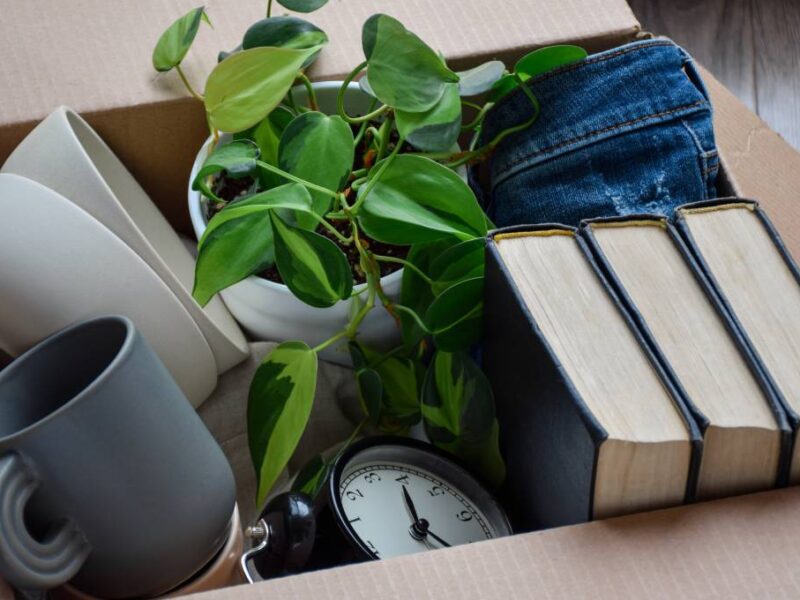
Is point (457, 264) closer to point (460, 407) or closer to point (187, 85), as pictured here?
point (460, 407)

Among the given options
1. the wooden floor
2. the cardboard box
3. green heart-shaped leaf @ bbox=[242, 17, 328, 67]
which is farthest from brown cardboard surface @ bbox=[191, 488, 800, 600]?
the wooden floor

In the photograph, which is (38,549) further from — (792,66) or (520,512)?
(792,66)

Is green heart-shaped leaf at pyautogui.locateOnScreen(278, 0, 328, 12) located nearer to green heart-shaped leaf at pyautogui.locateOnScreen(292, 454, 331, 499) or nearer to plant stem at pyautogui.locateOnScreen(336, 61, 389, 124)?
plant stem at pyautogui.locateOnScreen(336, 61, 389, 124)

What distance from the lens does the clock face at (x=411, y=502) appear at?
509mm

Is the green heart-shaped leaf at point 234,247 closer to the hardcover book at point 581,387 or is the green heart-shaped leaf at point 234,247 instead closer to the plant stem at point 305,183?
the plant stem at point 305,183

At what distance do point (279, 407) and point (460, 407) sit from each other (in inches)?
3.8

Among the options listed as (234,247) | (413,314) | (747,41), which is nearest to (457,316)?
(413,314)

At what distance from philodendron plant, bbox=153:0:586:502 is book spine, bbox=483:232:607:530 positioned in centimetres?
1

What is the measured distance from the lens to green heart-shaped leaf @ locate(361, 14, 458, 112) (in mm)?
506

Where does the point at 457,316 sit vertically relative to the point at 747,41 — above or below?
above

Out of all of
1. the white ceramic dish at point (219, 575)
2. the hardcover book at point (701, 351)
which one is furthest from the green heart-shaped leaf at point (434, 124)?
the white ceramic dish at point (219, 575)

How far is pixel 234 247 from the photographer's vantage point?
1.65ft

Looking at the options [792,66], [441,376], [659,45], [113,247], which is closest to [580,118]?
[659,45]

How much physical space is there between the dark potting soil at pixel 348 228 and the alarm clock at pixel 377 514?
104mm
